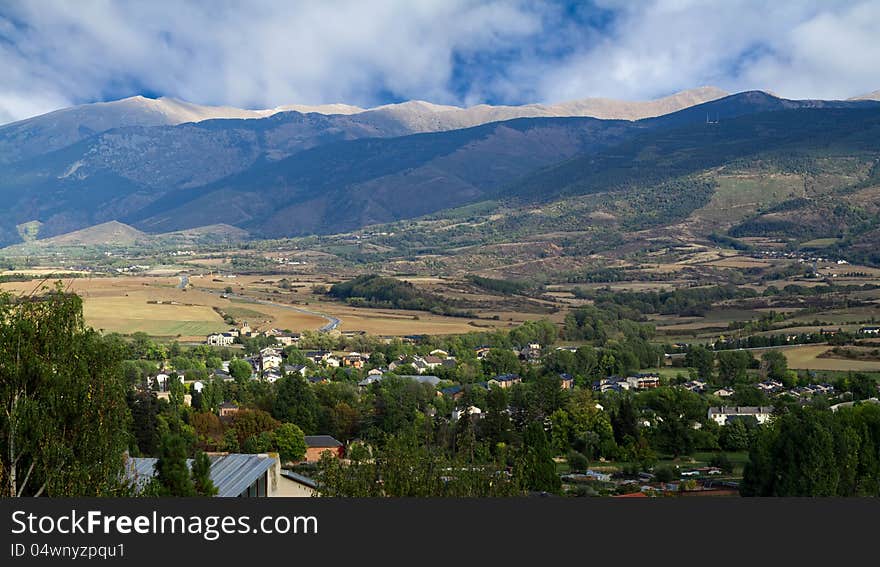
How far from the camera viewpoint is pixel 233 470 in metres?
19.9

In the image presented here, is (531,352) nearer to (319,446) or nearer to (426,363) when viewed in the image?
(426,363)

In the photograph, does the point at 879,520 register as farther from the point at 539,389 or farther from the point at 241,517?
the point at 539,389

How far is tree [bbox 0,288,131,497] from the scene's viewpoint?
12.0 m

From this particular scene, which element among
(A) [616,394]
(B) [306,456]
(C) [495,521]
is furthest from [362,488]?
(A) [616,394]

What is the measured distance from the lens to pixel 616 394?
55.2 meters

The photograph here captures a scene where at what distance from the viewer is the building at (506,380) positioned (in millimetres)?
60150

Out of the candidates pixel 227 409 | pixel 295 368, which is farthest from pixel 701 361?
pixel 227 409

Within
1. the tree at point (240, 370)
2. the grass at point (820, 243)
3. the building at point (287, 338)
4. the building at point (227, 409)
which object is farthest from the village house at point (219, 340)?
the grass at point (820, 243)

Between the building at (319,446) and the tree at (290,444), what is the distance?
37 centimetres

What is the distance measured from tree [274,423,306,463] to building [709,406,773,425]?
846 inches

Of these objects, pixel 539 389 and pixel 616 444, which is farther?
pixel 539 389

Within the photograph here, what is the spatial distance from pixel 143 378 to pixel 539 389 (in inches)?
929

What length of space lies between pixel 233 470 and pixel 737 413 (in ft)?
115

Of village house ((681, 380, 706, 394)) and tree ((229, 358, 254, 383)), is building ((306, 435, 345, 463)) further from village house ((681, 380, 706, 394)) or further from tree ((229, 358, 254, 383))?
village house ((681, 380, 706, 394))
